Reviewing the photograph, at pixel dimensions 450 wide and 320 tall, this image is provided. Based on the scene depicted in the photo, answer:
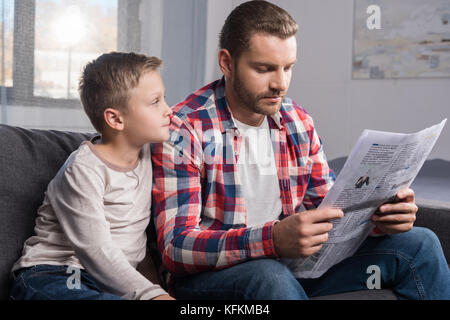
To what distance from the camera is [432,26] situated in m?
2.89

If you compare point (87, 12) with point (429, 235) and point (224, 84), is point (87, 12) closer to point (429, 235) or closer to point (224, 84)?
point (224, 84)

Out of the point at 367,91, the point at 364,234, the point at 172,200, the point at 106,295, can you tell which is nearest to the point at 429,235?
the point at 364,234

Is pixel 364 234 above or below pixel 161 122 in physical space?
below

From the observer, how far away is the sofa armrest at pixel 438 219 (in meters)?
1.37

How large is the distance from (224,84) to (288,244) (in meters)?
0.54

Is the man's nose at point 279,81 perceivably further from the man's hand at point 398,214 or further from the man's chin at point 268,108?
the man's hand at point 398,214

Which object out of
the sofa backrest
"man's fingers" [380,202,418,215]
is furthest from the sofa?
"man's fingers" [380,202,418,215]

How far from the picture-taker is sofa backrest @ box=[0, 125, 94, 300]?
1.02 meters

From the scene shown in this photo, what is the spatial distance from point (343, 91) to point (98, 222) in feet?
8.48

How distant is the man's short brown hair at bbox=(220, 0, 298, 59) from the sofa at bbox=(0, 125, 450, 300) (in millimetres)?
491

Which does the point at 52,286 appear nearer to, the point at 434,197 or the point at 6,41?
the point at 6,41

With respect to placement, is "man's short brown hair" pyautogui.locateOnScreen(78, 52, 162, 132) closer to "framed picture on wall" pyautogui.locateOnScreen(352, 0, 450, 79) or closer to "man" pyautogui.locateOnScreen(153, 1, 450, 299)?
"man" pyautogui.locateOnScreen(153, 1, 450, 299)

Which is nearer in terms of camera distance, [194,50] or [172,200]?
[172,200]

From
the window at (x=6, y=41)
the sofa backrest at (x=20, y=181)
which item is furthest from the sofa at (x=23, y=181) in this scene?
the window at (x=6, y=41)
